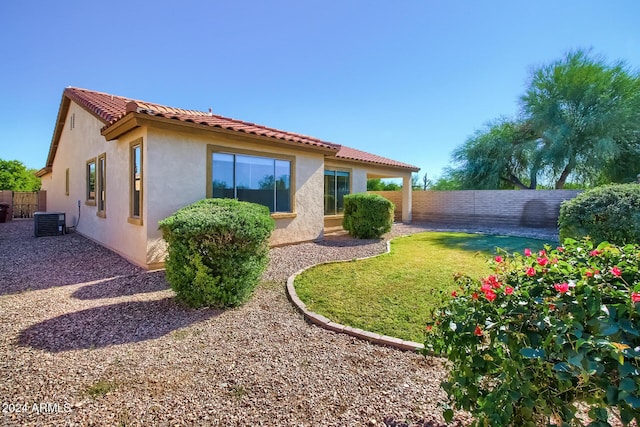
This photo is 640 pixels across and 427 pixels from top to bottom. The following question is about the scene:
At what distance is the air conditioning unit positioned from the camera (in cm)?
1235

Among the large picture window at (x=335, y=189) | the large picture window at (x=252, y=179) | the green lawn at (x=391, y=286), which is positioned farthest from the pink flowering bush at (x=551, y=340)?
the large picture window at (x=335, y=189)

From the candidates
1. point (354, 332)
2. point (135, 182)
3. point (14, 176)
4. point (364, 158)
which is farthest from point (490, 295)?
point (14, 176)

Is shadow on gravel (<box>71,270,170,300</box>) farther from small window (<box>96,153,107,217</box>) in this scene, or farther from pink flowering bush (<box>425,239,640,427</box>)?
pink flowering bush (<box>425,239,640,427</box>)

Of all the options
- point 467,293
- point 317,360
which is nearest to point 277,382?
point 317,360

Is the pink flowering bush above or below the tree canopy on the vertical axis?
below

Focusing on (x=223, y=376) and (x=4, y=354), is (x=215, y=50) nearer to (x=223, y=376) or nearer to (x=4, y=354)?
(x=4, y=354)

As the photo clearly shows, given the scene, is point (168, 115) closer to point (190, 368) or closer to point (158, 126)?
point (158, 126)

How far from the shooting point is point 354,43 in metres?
12.1

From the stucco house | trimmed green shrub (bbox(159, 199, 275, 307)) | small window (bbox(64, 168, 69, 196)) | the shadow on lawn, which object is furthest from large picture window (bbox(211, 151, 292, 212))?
small window (bbox(64, 168, 69, 196))

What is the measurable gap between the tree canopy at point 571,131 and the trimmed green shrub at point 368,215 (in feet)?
51.2

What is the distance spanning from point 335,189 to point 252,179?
6089 millimetres

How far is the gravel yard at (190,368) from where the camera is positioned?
2592 mm

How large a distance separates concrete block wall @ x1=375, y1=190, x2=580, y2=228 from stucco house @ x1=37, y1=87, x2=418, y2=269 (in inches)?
366

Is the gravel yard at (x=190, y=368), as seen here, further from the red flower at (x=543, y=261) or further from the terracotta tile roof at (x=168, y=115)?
the terracotta tile roof at (x=168, y=115)
